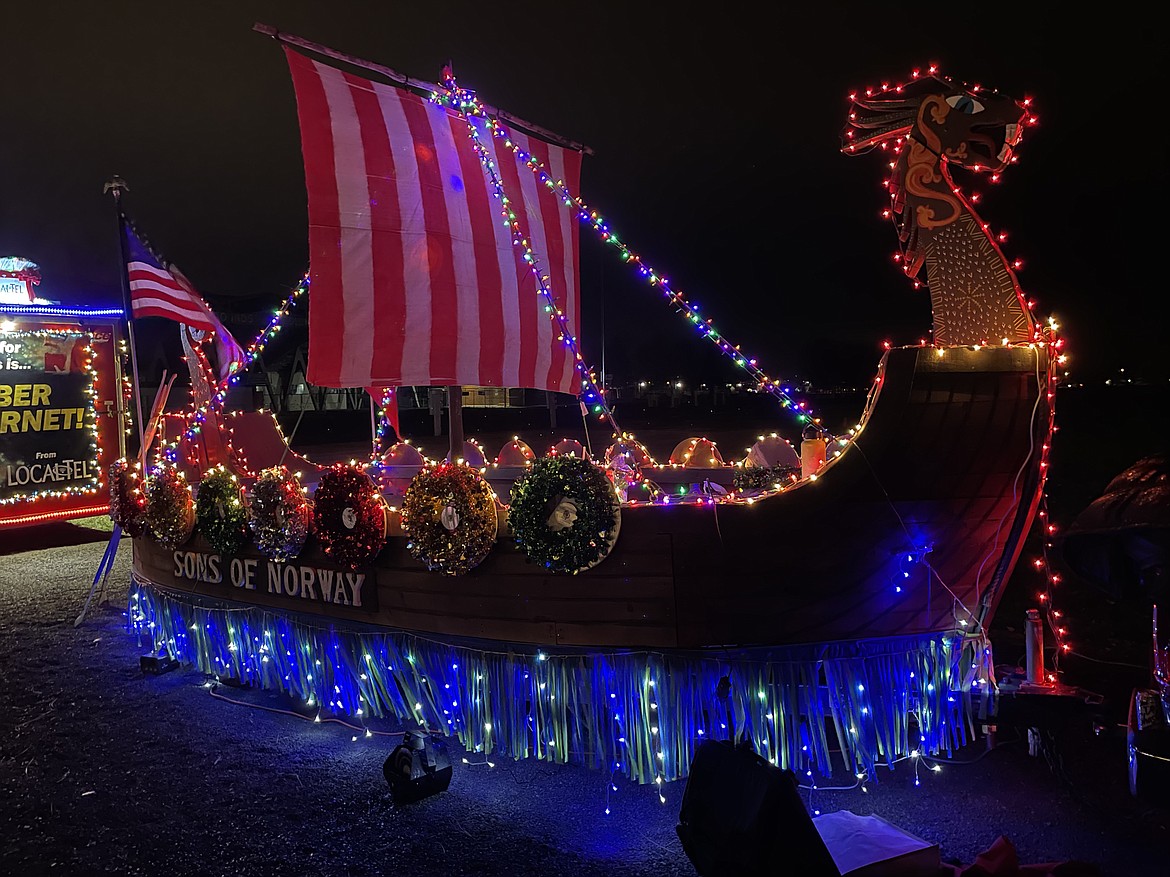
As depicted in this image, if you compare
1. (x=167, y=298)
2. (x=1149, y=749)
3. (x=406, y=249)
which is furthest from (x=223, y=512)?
(x=1149, y=749)

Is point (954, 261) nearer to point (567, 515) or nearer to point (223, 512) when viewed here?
point (567, 515)

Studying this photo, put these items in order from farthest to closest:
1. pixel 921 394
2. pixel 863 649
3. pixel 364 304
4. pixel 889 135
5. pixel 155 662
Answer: pixel 155 662
pixel 364 304
pixel 889 135
pixel 863 649
pixel 921 394

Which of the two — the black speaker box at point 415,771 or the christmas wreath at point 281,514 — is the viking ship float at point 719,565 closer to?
the christmas wreath at point 281,514

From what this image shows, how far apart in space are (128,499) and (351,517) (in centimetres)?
259

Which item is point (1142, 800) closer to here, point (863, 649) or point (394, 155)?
point (863, 649)

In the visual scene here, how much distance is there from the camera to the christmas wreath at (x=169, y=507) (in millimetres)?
5438

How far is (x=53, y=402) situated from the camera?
11.8 m

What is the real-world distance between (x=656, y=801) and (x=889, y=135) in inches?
139

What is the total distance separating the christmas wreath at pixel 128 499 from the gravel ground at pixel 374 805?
1.34m

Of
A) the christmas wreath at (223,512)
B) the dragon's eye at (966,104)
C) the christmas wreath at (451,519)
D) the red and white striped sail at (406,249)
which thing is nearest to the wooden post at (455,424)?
the red and white striped sail at (406,249)

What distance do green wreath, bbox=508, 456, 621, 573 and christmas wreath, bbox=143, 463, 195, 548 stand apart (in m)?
2.82

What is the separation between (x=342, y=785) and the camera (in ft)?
13.3

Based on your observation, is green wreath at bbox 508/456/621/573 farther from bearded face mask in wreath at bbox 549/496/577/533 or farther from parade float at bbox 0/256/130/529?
parade float at bbox 0/256/130/529

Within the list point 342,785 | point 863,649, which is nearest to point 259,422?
point 342,785
